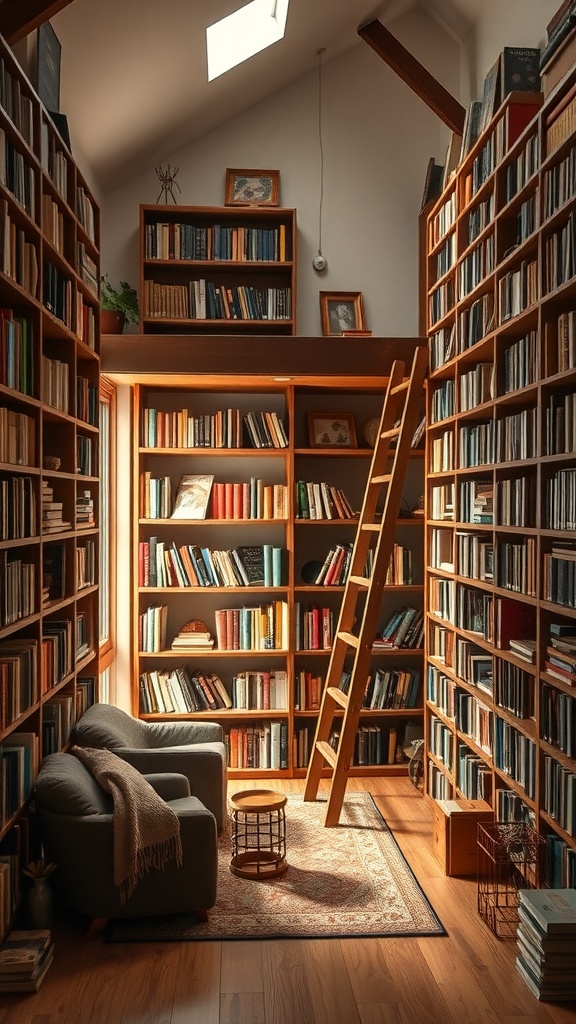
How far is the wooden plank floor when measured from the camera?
2826mm

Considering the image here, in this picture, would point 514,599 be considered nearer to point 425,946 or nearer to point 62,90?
point 425,946

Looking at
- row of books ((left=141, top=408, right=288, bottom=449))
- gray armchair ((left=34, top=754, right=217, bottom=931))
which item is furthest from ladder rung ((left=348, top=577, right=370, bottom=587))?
gray armchair ((left=34, top=754, right=217, bottom=931))

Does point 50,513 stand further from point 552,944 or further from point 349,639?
point 552,944

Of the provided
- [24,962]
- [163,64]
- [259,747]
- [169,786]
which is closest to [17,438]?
[169,786]

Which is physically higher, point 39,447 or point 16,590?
point 39,447

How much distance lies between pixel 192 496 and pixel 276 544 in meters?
0.65

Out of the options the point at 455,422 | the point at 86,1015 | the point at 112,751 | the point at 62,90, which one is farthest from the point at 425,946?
the point at 62,90

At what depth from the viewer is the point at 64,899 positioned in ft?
11.3

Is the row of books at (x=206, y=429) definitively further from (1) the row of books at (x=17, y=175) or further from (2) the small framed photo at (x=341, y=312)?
(1) the row of books at (x=17, y=175)

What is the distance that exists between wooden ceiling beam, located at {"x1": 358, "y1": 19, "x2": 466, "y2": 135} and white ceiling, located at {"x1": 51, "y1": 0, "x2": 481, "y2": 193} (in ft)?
0.34

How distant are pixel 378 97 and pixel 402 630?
11.2ft

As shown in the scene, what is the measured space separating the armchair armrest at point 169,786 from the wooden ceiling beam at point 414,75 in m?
3.94

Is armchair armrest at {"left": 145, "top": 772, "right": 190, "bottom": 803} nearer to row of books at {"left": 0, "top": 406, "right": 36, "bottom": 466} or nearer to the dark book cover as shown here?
row of books at {"left": 0, "top": 406, "right": 36, "bottom": 466}

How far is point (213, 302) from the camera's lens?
18.0 ft
